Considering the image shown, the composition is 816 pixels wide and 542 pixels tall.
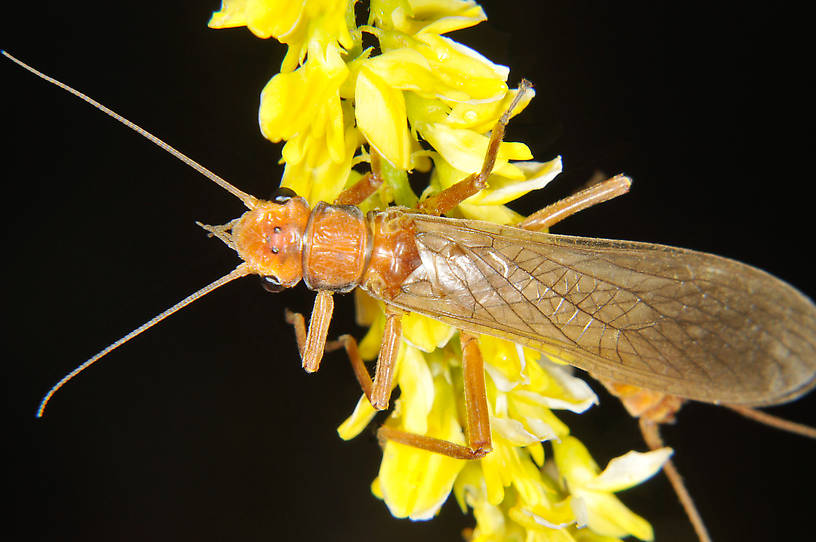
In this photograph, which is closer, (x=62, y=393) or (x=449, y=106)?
(x=449, y=106)

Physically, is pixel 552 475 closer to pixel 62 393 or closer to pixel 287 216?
pixel 287 216

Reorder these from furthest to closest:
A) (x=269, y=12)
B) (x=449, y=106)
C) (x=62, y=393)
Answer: (x=62, y=393)
(x=449, y=106)
(x=269, y=12)

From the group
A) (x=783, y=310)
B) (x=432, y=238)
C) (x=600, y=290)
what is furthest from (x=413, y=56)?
(x=783, y=310)

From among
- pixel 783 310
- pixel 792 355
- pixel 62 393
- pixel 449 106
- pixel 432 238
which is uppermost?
pixel 449 106

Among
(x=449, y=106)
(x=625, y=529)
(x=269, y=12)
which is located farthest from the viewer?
(x=625, y=529)

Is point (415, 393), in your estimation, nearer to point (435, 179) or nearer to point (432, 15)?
point (435, 179)

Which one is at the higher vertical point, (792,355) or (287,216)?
(287,216)
